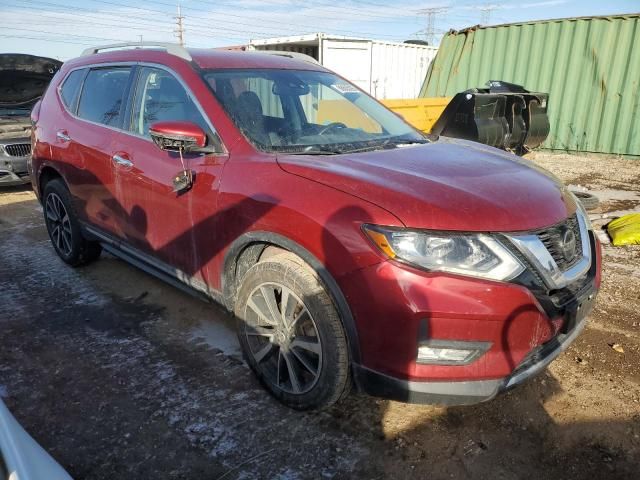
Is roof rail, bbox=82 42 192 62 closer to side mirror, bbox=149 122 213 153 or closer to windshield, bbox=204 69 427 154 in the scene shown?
windshield, bbox=204 69 427 154

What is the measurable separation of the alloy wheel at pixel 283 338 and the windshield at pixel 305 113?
0.81 meters

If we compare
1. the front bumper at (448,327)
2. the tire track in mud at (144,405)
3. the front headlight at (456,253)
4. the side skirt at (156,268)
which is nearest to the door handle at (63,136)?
the side skirt at (156,268)

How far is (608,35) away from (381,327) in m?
11.1

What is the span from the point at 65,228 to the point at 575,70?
1075 centimetres

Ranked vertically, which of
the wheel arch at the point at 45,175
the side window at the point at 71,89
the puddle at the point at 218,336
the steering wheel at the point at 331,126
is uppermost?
the side window at the point at 71,89

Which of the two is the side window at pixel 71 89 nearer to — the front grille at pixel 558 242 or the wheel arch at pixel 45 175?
the wheel arch at pixel 45 175

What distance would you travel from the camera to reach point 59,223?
4520mm

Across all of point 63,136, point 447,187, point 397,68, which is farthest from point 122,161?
point 397,68

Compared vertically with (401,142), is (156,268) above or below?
below

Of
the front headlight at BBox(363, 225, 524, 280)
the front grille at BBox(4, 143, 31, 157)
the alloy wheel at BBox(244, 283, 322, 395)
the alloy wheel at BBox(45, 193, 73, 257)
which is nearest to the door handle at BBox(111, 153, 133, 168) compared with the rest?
the alloy wheel at BBox(45, 193, 73, 257)

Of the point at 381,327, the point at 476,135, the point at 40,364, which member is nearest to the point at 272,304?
the point at 381,327

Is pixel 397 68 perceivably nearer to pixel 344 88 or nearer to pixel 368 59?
pixel 368 59

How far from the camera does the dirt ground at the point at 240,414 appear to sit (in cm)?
221

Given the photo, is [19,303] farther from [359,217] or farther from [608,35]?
[608,35]
